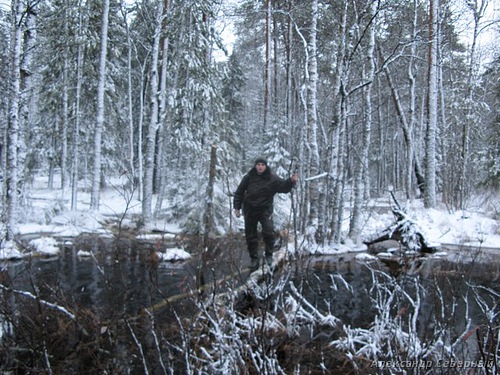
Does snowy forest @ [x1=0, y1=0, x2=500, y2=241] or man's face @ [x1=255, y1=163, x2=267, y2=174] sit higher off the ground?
snowy forest @ [x1=0, y1=0, x2=500, y2=241]

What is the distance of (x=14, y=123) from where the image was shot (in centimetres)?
894

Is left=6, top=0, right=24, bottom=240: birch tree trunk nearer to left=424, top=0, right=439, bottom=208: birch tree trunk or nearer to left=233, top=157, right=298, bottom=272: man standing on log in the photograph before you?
left=233, top=157, right=298, bottom=272: man standing on log

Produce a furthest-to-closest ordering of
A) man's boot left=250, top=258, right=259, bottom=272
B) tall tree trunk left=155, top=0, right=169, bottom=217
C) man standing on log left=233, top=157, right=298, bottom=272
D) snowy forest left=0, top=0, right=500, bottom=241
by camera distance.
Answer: tall tree trunk left=155, top=0, right=169, bottom=217 → snowy forest left=0, top=0, right=500, bottom=241 → man standing on log left=233, top=157, right=298, bottom=272 → man's boot left=250, top=258, right=259, bottom=272

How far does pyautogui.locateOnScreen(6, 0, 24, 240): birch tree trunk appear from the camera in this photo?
8773 mm

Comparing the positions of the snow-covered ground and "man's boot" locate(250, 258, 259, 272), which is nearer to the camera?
"man's boot" locate(250, 258, 259, 272)

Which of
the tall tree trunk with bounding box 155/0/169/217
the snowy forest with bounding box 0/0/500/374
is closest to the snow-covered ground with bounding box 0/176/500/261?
the snowy forest with bounding box 0/0/500/374

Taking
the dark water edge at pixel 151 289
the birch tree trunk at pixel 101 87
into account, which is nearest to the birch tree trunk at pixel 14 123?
the dark water edge at pixel 151 289

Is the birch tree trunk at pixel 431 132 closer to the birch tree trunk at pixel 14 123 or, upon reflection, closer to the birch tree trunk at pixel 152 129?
the birch tree trunk at pixel 152 129

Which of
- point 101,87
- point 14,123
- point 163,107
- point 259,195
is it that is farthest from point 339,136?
point 101,87

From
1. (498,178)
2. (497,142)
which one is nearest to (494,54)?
(497,142)

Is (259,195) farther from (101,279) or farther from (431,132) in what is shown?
(431,132)

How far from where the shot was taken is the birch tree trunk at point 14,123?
877 centimetres

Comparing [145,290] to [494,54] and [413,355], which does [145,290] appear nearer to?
[413,355]

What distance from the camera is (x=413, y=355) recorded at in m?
2.54
